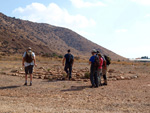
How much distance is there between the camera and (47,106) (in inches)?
232

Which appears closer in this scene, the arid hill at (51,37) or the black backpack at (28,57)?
the black backpack at (28,57)

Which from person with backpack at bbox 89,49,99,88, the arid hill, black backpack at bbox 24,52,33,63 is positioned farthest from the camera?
the arid hill

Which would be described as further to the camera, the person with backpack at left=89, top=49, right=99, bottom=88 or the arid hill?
the arid hill

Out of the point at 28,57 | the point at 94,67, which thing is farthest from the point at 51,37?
the point at 94,67

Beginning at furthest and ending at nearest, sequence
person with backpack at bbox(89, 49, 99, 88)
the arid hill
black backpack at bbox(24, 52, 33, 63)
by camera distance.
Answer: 1. the arid hill
2. black backpack at bbox(24, 52, 33, 63)
3. person with backpack at bbox(89, 49, 99, 88)

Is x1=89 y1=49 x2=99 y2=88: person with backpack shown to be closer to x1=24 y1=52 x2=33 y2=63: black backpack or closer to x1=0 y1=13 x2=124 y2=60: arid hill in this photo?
x1=24 y1=52 x2=33 y2=63: black backpack

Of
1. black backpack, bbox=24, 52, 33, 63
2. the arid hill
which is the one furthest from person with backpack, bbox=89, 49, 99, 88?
the arid hill

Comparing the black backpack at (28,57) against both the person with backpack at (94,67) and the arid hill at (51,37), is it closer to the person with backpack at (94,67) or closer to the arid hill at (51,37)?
the person with backpack at (94,67)

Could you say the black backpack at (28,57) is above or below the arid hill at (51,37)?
below

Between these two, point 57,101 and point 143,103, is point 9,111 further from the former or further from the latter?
point 143,103

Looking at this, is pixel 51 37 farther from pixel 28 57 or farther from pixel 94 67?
pixel 94 67

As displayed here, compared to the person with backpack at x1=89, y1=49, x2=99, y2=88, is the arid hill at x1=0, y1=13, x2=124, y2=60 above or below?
above

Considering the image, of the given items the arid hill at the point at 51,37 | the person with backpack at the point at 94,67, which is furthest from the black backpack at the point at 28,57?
the arid hill at the point at 51,37

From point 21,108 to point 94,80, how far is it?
5265 millimetres
